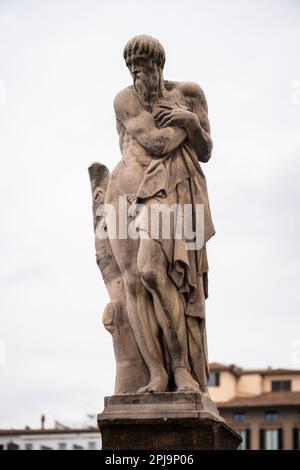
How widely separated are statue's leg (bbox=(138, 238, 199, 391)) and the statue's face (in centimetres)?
189

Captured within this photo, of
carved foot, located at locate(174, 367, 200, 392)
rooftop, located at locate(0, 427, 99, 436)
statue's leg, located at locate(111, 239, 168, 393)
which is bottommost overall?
carved foot, located at locate(174, 367, 200, 392)

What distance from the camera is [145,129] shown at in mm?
14828

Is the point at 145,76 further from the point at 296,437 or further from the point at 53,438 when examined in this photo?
the point at 296,437

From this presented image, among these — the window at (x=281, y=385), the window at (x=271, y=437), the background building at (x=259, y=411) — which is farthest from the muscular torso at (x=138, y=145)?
the window at (x=281, y=385)

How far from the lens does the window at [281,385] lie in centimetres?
7419

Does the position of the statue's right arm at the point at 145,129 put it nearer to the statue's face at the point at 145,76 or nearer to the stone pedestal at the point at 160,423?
the statue's face at the point at 145,76

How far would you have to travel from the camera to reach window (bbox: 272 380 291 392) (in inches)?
2921

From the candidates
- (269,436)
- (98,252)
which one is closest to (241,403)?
(269,436)

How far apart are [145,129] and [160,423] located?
3590 millimetres

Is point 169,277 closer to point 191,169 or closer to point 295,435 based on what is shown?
point 191,169

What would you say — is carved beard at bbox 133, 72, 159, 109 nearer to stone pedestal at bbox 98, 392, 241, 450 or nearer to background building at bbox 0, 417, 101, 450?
stone pedestal at bbox 98, 392, 241, 450

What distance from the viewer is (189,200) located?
14.7 m

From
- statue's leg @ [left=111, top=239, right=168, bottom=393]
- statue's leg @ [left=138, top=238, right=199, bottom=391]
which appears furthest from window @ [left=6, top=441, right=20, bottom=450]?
statue's leg @ [left=138, top=238, right=199, bottom=391]
